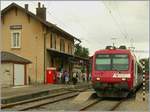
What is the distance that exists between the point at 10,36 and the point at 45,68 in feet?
16.1

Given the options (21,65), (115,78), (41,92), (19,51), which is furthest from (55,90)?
(19,51)

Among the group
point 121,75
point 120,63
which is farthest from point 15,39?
point 121,75

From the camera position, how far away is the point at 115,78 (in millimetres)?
24625

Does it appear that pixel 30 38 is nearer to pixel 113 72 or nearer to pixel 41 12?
pixel 41 12

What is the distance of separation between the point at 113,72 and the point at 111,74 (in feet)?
0.59

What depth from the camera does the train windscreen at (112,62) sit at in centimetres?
2523

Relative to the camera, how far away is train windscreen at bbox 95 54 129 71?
25.2 m

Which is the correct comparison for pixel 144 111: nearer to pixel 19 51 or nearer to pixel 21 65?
pixel 21 65

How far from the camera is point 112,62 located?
2550cm

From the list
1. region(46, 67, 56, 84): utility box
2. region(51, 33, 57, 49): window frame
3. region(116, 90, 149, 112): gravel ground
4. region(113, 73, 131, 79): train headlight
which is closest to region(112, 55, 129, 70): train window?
region(113, 73, 131, 79): train headlight

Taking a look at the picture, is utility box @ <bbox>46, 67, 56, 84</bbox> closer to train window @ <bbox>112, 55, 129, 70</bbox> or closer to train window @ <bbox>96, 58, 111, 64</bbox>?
train window @ <bbox>96, 58, 111, 64</bbox>

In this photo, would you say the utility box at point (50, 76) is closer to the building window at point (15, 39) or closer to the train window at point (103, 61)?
the building window at point (15, 39)

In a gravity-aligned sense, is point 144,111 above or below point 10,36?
below

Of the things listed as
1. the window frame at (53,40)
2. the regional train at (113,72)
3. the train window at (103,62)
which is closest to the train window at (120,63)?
the regional train at (113,72)
